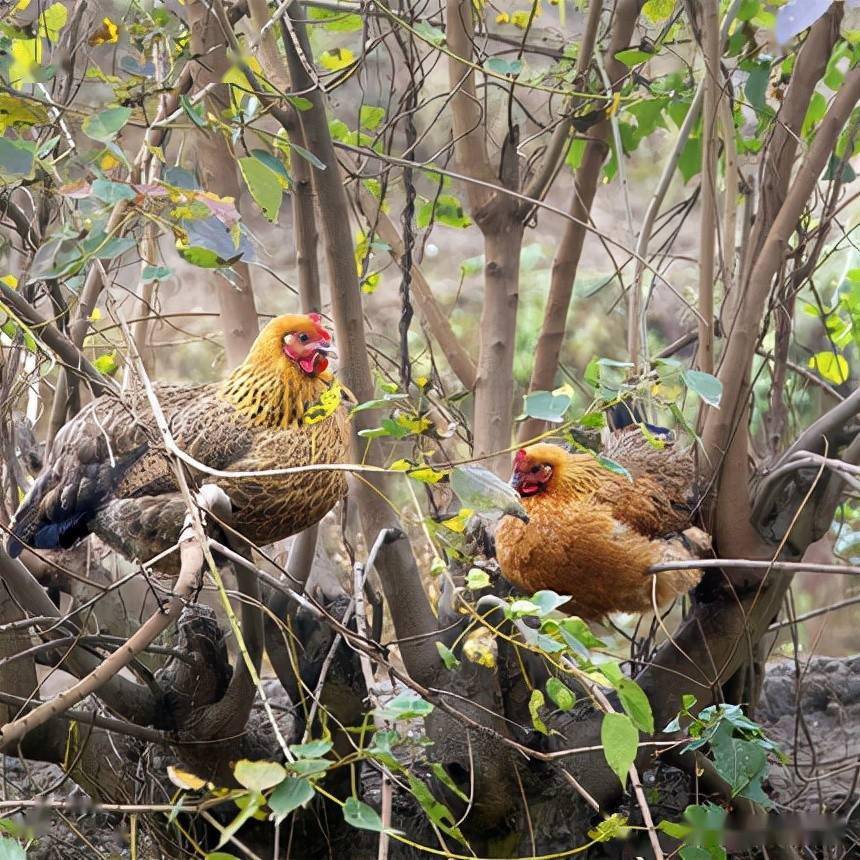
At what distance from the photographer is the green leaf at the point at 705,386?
1377mm

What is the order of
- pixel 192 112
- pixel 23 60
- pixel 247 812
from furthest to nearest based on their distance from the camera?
pixel 23 60 < pixel 192 112 < pixel 247 812

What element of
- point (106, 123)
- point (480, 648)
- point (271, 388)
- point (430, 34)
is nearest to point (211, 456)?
point (271, 388)

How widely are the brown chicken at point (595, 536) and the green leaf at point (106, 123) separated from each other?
1.05 meters

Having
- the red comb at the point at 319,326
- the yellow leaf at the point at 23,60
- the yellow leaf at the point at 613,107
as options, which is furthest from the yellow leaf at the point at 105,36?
the yellow leaf at the point at 613,107

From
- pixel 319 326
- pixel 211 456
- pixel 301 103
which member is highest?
pixel 301 103

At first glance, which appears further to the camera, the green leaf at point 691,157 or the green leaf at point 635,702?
the green leaf at point 691,157

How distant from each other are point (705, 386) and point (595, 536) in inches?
25.2

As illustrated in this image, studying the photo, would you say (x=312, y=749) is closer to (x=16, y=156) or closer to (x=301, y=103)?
(x=16, y=156)

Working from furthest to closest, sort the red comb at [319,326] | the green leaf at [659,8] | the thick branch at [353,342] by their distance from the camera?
1. the green leaf at [659,8]
2. the red comb at [319,326]
3. the thick branch at [353,342]

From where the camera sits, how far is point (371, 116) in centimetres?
243

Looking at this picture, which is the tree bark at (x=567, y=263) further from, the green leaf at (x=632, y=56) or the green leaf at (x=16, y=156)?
the green leaf at (x=16, y=156)

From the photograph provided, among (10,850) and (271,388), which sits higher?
(271,388)

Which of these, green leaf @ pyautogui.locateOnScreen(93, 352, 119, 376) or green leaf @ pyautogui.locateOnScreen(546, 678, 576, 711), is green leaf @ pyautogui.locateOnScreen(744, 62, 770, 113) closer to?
green leaf @ pyautogui.locateOnScreen(546, 678, 576, 711)

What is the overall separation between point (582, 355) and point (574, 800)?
319 centimetres
